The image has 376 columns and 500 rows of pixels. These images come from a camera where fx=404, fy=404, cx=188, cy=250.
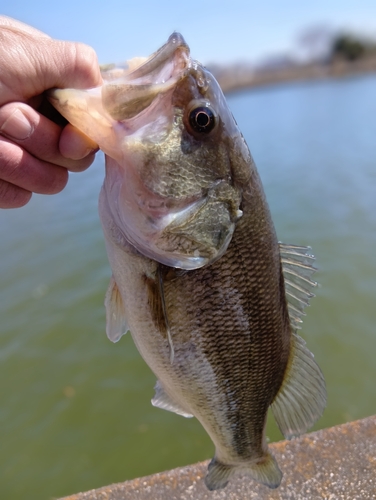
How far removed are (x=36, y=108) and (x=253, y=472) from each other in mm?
1834

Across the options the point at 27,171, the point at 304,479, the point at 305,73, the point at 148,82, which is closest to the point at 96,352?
the point at 304,479

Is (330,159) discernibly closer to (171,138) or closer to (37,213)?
(37,213)

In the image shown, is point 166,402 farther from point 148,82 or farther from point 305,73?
point 305,73

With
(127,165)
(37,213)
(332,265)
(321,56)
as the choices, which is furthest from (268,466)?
(321,56)

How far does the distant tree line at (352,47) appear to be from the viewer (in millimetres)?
59375

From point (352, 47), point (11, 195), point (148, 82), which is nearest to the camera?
point (148, 82)

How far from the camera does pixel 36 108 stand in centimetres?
138

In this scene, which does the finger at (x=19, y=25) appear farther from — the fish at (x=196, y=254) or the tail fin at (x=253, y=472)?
the tail fin at (x=253, y=472)

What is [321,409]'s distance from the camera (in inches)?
70.4

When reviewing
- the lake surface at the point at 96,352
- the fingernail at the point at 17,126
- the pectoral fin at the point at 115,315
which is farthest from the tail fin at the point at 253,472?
the fingernail at the point at 17,126

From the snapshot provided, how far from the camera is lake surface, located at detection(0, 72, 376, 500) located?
12.0 ft

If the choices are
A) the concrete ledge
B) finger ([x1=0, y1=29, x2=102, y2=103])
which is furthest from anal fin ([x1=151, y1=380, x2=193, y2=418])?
finger ([x1=0, y1=29, x2=102, y2=103])

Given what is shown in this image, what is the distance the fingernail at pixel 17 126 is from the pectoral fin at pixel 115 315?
0.64 meters

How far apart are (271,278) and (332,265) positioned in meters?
5.21
